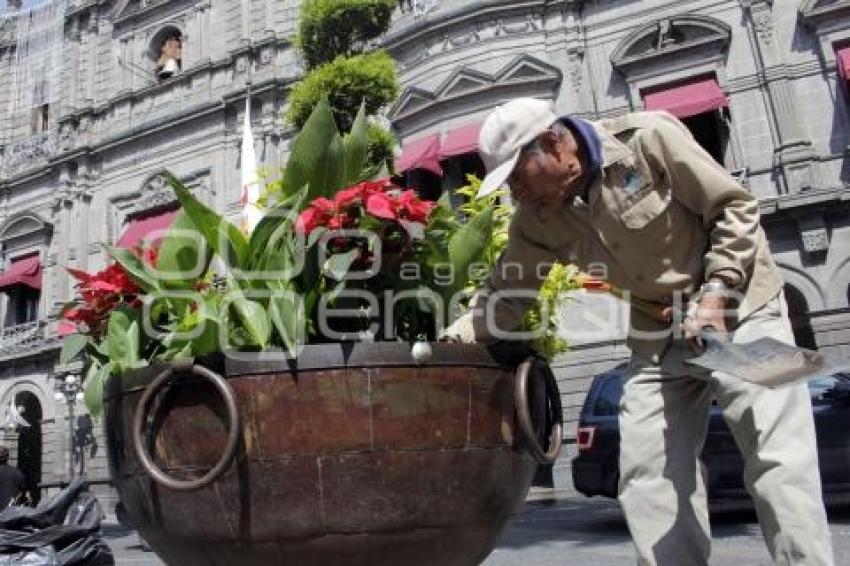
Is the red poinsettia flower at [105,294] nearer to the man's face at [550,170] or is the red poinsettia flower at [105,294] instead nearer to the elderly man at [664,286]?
the elderly man at [664,286]

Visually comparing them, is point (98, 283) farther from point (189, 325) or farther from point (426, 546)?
point (426, 546)

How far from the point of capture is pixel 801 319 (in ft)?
37.5

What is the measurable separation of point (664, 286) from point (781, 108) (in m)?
11.4

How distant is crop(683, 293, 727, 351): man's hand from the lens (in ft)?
5.56

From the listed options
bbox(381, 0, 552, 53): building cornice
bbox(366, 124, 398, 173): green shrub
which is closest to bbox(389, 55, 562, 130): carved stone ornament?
bbox(381, 0, 552, 53): building cornice

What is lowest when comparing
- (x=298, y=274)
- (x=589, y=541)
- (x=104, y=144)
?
(x=589, y=541)

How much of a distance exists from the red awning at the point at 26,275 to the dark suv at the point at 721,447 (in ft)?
54.5

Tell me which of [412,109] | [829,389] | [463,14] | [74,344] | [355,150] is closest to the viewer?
[355,150]

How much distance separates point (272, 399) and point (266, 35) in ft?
54.8

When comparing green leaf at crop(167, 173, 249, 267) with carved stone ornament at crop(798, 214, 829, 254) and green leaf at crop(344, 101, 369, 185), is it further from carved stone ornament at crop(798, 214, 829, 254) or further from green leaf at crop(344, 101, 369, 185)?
carved stone ornament at crop(798, 214, 829, 254)

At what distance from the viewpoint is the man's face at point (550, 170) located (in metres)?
1.85

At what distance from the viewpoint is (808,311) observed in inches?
445

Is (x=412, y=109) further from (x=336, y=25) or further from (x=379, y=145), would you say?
(x=379, y=145)

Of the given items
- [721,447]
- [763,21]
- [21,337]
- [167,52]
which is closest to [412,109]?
[763,21]
